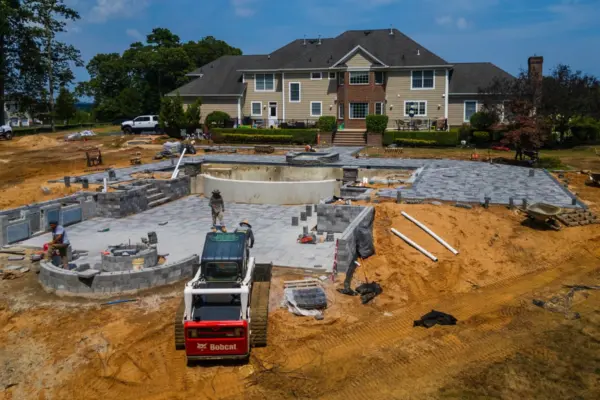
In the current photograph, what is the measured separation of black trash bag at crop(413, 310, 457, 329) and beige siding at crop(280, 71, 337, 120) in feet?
118

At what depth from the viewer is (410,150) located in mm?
39562

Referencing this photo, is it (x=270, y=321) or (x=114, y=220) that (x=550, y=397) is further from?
(x=114, y=220)

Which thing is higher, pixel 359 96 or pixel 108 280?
pixel 359 96

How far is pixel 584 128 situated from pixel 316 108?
21.2m

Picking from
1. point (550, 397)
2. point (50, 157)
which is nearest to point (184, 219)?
Result: point (550, 397)

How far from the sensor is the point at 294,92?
48.6 meters

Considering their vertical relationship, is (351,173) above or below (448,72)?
below

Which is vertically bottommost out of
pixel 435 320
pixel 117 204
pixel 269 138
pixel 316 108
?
pixel 435 320

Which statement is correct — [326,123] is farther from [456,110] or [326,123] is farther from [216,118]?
[456,110]

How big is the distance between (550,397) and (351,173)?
1793cm

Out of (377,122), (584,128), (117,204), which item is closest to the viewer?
(117,204)

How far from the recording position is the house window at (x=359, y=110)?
151ft

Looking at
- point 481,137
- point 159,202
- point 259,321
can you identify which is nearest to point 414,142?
point 481,137

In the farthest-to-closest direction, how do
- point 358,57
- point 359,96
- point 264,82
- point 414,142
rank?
1. point 264,82
2. point 359,96
3. point 358,57
4. point 414,142
